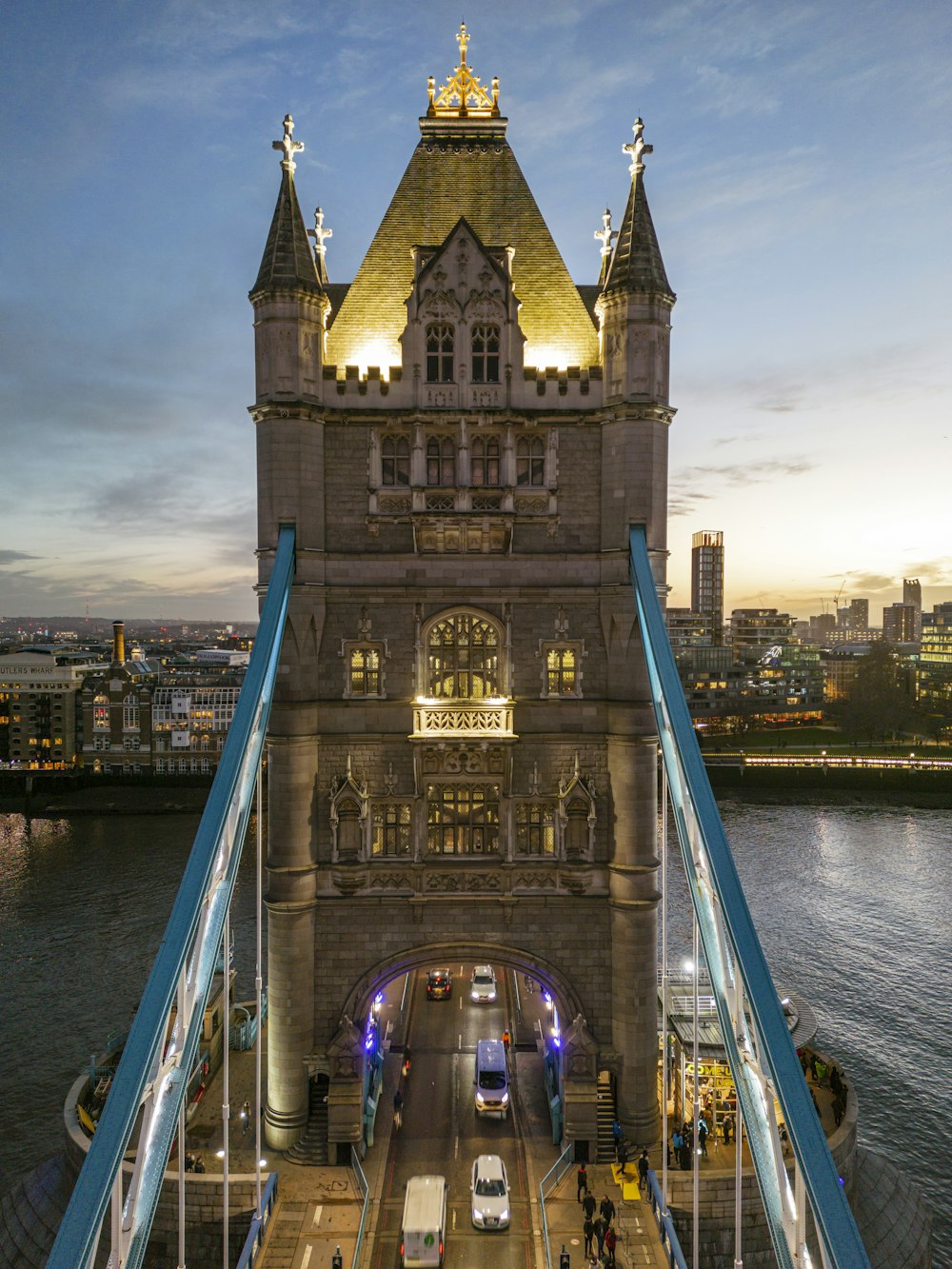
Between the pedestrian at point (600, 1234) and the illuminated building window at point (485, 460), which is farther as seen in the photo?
the illuminated building window at point (485, 460)

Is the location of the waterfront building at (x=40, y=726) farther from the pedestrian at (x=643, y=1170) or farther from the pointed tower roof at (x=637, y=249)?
the pointed tower roof at (x=637, y=249)

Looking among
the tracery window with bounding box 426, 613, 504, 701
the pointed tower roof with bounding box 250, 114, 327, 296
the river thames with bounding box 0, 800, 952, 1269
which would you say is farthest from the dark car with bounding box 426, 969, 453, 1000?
the pointed tower roof with bounding box 250, 114, 327, 296

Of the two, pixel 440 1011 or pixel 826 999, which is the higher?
pixel 440 1011

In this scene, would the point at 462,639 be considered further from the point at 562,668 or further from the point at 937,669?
the point at 937,669

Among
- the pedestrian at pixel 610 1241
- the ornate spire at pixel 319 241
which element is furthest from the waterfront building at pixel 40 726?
the pedestrian at pixel 610 1241

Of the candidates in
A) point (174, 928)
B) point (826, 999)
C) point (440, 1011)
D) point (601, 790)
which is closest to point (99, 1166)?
point (174, 928)

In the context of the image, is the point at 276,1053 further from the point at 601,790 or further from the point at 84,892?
the point at 84,892
